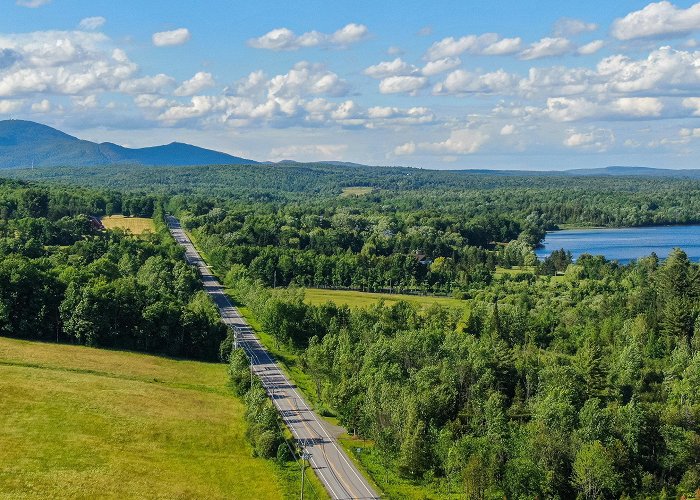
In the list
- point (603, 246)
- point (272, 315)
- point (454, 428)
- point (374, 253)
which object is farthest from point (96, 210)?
point (454, 428)

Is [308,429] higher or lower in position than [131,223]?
lower

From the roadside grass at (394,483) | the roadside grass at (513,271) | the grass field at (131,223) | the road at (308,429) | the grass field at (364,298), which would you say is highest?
the grass field at (131,223)

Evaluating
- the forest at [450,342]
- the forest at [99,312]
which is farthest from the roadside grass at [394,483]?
the forest at [99,312]

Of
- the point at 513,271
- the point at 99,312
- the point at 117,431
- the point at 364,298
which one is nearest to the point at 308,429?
the point at 117,431

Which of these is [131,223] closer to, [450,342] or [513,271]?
[513,271]

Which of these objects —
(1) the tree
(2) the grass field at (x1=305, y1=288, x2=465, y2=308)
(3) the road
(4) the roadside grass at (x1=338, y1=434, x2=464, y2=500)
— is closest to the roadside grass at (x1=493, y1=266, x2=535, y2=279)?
(2) the grass field at (x1=305, y1=288, x2=465, y2=308)

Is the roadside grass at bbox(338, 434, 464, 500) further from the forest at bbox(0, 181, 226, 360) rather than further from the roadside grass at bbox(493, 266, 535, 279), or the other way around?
the roadside grass at bbox(493, 266, 535, 279)

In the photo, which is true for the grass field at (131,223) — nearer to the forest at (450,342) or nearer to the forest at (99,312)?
the forest at (450,342)

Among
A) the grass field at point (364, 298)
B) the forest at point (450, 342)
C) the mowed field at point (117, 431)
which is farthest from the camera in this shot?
the grass field at point (364, 298)
